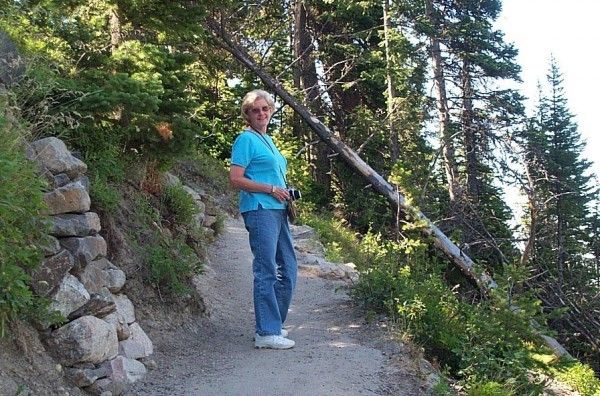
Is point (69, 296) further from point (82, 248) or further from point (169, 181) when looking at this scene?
point (169, 181)

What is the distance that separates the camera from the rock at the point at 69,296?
399 cm

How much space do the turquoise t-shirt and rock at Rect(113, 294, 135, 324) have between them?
1250 millimetres

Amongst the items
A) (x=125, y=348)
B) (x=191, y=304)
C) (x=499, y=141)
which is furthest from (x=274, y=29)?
(x=125, y=348)

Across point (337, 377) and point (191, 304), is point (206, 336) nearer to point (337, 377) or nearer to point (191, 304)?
point (191, 304)

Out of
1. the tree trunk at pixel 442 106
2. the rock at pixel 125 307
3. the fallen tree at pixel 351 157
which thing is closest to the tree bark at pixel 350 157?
the fallen tree at pixel 351 157

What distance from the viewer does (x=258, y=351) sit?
5066mm

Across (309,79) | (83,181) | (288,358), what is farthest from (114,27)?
(309,79)

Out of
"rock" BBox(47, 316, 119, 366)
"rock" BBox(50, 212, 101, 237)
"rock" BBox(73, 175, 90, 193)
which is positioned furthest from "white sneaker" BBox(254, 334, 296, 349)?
"rock" BBox(73, 175, 90, 193)

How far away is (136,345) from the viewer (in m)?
4.72

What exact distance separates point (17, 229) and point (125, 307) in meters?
1.66

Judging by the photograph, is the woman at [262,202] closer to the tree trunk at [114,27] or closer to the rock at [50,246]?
the rock at [50,246]

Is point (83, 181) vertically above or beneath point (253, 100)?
beneath

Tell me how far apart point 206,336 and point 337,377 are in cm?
167

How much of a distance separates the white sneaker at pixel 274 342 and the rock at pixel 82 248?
1532mm
